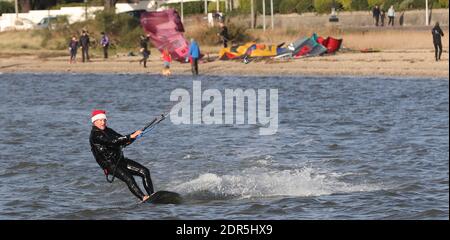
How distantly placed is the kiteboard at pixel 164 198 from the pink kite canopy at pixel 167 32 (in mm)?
30674

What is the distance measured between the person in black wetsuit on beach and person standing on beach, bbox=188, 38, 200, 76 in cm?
2442

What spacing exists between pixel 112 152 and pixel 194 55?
25.7 metres

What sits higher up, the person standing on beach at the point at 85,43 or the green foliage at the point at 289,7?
the green foliage at the point at 289,7

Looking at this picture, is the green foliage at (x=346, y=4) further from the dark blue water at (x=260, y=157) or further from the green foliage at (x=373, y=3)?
the dark blue water at (x=260, y=157)

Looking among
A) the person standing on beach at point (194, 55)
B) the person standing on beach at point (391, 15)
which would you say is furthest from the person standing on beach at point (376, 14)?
the person standing on beach at point (194, 55)

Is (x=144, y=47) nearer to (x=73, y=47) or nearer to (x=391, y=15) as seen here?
(x=73, y=47)

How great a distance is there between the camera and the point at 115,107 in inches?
1496

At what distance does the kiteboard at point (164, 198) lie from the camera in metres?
19.0

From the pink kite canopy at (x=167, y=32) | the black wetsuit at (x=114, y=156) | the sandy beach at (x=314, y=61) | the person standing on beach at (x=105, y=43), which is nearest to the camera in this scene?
the black wetsuit at (x=114, y=156)

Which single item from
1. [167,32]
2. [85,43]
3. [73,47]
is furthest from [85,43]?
[167,32]

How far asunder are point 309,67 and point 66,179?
76.9 feet

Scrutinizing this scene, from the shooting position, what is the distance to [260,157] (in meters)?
25.0
